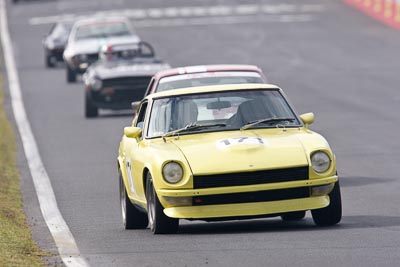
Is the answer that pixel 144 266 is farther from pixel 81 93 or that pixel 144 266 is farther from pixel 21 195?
pixel 81 93

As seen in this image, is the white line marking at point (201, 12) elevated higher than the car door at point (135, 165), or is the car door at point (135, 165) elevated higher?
the car door at point (135, 165)

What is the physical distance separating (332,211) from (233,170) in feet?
2.98

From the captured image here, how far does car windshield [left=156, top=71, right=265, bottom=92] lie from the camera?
52.2 feet

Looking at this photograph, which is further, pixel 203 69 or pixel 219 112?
pixel 203 69

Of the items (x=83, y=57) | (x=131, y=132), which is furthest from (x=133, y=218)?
(x=83, y=57)

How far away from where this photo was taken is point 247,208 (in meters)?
11.1

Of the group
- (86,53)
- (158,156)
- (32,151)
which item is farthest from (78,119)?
(158,156)

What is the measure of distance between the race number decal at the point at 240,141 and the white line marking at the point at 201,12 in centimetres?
4429

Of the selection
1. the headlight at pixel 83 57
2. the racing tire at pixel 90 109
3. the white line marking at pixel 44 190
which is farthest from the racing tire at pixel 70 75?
the racing tire at pixel 90 109

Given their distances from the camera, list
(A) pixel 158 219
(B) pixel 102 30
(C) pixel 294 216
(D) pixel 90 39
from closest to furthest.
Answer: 1. (A) pixel 158 219
2. (C) pixel 294 216
3. (D) pixel 90 39
4. (B) pixel 102 30

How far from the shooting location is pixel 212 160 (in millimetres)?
11180

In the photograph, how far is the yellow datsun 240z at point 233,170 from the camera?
11070 millimetres

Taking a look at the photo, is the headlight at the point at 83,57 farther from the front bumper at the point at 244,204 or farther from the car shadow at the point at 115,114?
the front bumper at the point at 244,204

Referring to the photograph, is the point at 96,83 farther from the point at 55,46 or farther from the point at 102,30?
the point at 55,46
